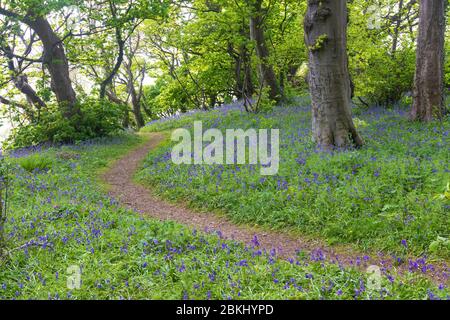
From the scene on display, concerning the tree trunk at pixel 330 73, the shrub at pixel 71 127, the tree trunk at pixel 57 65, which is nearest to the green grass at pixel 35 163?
the shrub at pixel 71 127

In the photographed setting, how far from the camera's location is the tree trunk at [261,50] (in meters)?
16.0

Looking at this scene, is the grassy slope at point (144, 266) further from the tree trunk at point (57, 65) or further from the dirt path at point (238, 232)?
the tree trunk at point (57, 65)

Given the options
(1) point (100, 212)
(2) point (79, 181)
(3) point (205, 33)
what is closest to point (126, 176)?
(2) point (79, 181)

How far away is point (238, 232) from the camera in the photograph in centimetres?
691

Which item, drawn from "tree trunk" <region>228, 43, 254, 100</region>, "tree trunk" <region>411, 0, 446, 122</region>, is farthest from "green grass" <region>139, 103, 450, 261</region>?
"tree trunk" <region>228, 43, 254, 100</region>

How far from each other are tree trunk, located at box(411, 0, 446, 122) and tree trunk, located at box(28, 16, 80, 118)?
42.7 feet

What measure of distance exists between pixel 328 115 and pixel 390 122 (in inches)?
119

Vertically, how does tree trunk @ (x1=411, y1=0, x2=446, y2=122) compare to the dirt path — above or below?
above

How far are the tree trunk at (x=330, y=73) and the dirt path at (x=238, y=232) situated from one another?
3466 mm

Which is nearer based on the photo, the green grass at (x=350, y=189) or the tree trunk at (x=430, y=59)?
the green grass at (x=350, y=189)

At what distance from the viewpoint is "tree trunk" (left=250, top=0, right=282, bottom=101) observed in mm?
16047

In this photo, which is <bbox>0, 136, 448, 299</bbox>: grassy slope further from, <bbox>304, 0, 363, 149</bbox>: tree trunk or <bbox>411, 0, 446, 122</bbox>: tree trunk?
<bbox>411, 0, 446, 122</bbox>: tree trunk

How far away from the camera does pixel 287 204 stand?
282 inches
